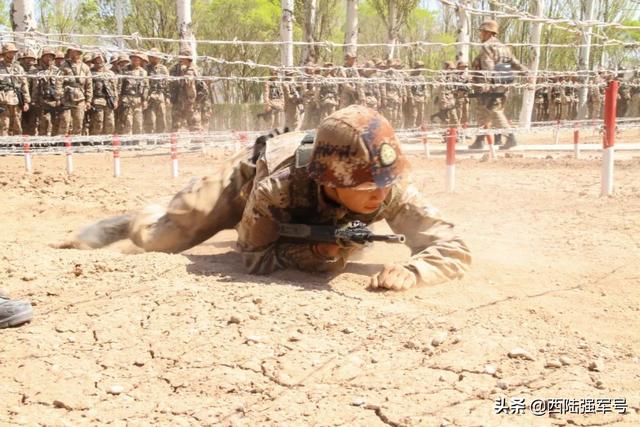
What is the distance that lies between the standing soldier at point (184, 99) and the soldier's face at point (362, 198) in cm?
1155

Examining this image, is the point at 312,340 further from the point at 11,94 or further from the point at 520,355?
the point at 11,94

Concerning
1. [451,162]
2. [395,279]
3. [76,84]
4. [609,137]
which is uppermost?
[76,84]

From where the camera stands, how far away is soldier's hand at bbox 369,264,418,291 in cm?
372

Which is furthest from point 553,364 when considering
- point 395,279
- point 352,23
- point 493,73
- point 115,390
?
point 352,23

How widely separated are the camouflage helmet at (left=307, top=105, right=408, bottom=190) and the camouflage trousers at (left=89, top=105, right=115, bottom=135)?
11687 mm

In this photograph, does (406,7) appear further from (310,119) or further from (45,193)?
(45,193)

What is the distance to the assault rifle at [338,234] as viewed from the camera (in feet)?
12.0

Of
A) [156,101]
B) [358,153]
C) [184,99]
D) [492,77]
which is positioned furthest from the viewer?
[156,101]

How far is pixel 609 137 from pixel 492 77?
216 inches

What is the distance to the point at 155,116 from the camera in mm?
15539

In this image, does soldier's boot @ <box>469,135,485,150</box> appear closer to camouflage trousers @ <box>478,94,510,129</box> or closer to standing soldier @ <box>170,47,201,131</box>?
Answer: camouflage trousers @ <box>478,94,510,129</box>

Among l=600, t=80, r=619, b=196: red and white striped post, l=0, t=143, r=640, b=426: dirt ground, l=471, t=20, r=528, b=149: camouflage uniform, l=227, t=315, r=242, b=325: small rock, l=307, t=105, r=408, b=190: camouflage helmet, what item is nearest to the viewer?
l=0, t=143, r=640, b=426: dirt ground

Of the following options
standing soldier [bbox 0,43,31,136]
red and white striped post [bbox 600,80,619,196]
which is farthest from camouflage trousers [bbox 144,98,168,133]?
red and white striped post [bbox 600,80,619,196]

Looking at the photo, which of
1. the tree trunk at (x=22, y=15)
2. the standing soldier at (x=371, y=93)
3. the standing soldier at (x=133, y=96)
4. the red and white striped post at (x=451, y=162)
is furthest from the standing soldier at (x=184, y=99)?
the red and white striped post at (x=451, y=162)
